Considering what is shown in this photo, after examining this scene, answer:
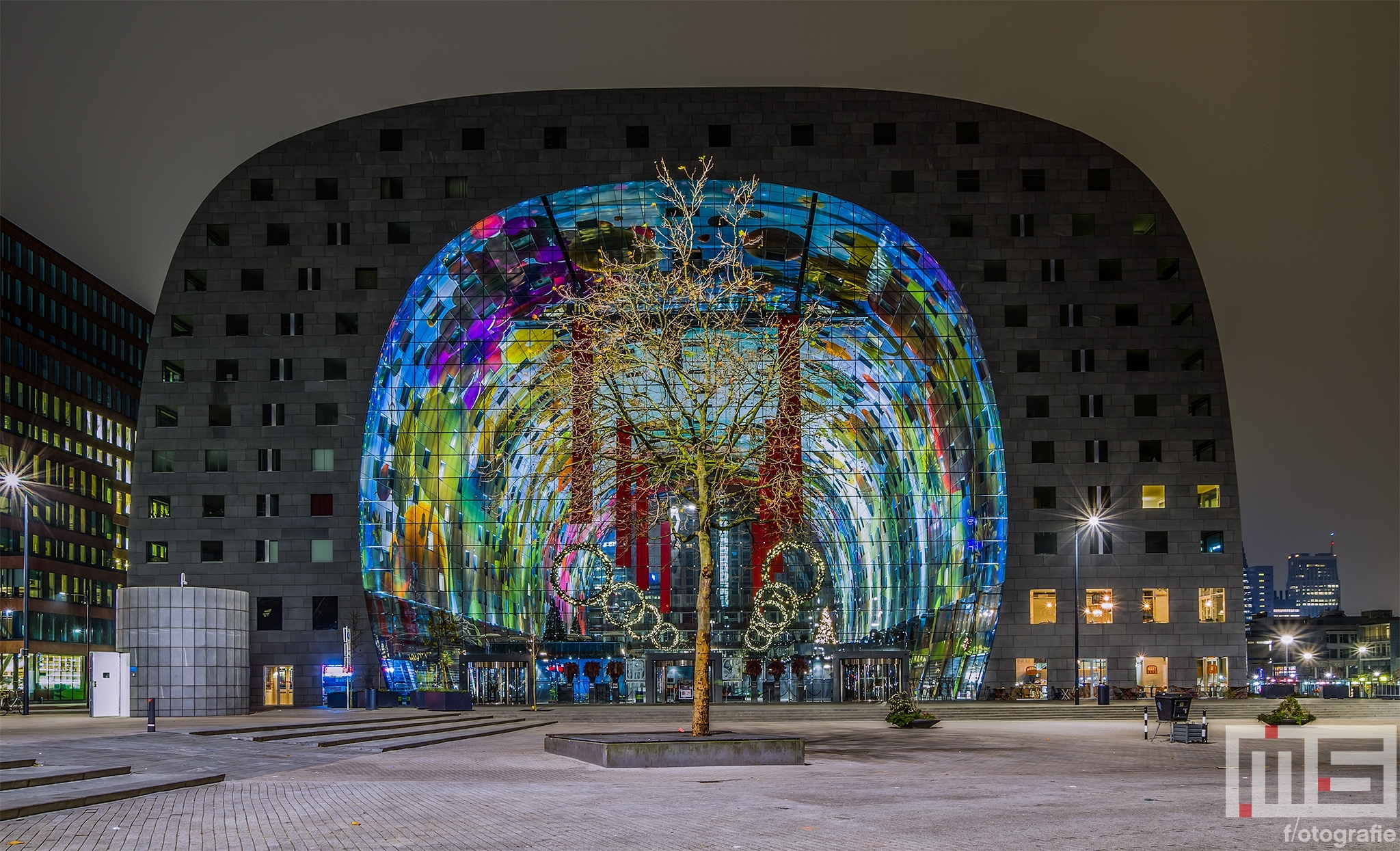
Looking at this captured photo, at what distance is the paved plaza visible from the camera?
15.5m

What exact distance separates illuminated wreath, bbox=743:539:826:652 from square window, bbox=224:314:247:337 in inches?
1172

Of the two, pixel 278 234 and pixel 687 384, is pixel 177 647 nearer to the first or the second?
pixel 278 234

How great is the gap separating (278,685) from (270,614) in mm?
3453

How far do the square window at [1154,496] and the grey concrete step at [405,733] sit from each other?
34261 millimetres

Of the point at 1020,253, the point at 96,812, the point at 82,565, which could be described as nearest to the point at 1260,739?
the point at 96,812

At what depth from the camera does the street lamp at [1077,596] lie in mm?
58094

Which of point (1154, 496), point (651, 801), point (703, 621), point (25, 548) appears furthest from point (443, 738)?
point (1154, 496)

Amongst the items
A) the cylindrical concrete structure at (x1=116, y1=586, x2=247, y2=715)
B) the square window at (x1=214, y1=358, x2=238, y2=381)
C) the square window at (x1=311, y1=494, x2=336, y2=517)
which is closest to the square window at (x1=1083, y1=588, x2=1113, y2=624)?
the square window at (x1=311, y1=494, x2=336, y2=517)

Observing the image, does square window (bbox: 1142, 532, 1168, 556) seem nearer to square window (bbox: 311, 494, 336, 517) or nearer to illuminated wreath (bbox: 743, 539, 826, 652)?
illuminated wreath (bbox: 743, 539, 826, 652)

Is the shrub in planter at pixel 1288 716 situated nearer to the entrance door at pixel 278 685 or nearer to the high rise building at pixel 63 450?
the entrance door at pixel 278 685

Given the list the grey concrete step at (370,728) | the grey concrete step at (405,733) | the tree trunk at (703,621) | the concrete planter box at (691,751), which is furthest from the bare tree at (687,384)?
the grey concrete step at (370,728)

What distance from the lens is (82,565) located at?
11369cm

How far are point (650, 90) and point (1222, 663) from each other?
40530mm

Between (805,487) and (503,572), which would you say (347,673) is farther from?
(805,487)
